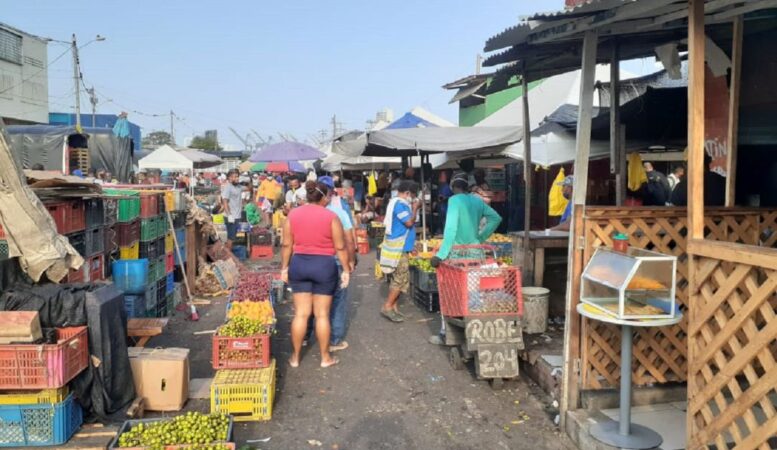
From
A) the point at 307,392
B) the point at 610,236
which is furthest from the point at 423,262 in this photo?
the point at 610,236

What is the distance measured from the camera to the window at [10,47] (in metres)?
33.5

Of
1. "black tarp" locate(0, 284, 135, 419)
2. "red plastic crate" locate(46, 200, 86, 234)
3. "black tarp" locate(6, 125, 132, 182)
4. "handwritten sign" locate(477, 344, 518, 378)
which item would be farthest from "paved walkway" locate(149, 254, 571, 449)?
"black tarp" locate(6, 125, 132, 182)

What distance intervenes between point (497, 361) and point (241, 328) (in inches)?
99.3

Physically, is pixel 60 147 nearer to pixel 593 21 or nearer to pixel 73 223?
pixel 73 223

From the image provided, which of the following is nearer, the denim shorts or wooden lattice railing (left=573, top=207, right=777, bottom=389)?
wooden lattice railing (left=573, top=207, right=777, bottom=389)

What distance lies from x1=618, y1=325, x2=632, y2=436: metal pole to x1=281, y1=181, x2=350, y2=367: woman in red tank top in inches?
123

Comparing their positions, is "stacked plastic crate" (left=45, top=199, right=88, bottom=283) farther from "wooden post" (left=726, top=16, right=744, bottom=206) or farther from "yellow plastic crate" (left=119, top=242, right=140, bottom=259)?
"wooden post" (left=726, top=16, right=744, bottom=206)

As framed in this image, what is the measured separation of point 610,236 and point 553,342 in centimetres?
206

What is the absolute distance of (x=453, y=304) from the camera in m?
5.98

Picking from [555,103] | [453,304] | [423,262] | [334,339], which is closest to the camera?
[453,304]

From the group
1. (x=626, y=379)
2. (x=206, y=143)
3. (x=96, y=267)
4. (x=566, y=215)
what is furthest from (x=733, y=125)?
(x=206, y=143)

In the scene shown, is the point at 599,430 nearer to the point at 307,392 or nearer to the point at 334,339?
the point at 307,392

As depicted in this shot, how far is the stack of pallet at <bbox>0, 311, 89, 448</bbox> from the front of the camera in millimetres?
4086

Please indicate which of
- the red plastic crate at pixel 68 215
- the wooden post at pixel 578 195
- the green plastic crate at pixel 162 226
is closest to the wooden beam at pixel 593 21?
the wooden post at pixel 578 195
